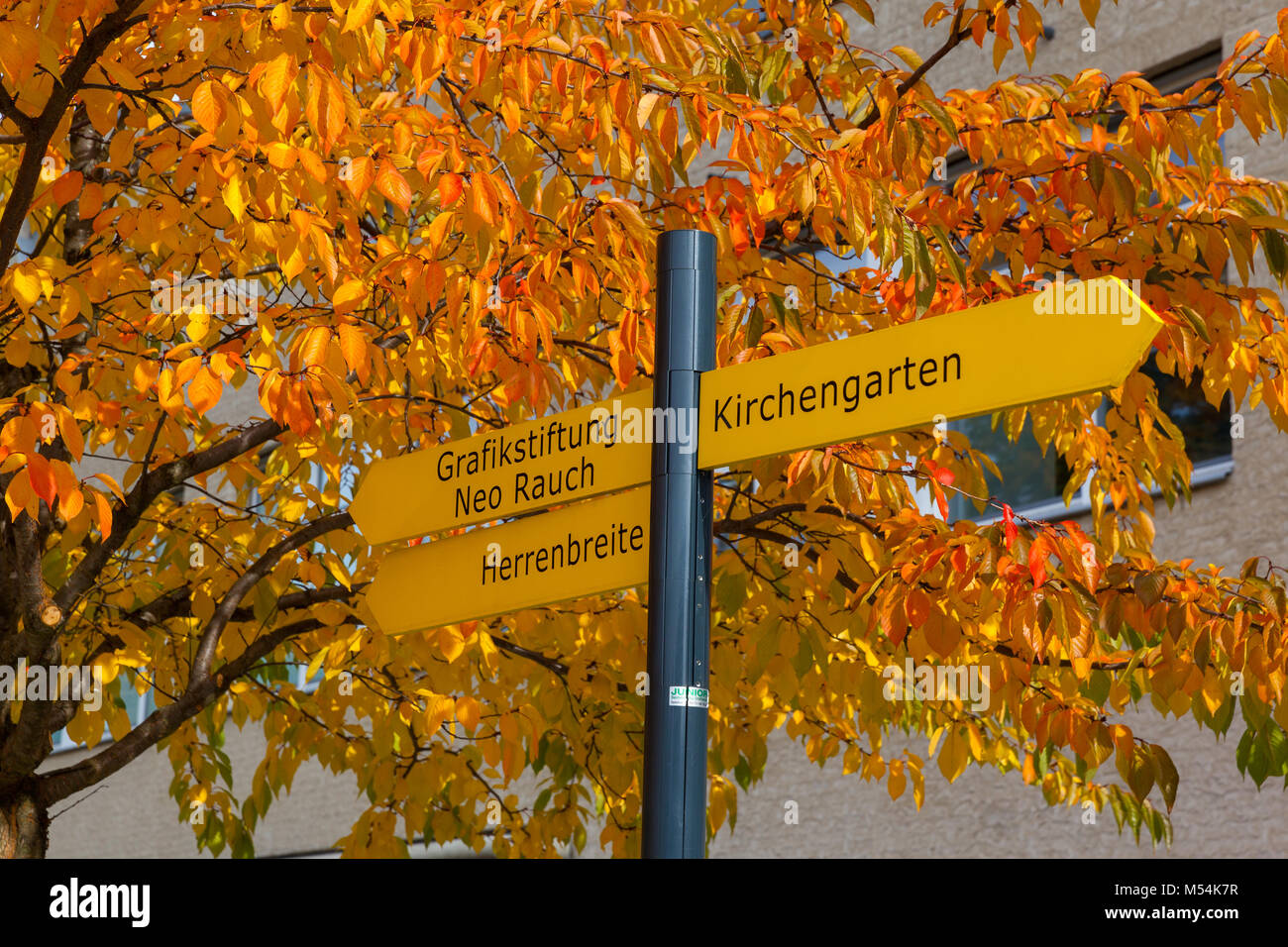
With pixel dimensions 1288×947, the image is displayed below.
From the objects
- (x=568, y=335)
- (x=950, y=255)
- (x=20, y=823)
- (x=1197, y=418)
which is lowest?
(x=20, y=823)

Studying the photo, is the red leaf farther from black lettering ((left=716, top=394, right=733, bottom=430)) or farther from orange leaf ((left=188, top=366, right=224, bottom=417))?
orange leaf ((left=188, top=366, right=224, bottom=417))

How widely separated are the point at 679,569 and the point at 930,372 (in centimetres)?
53

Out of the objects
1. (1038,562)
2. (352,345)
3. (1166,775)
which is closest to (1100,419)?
(1166,775)

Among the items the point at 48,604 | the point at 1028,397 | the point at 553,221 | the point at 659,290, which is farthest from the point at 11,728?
the point at 1028,397

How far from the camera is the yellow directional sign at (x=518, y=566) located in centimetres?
301

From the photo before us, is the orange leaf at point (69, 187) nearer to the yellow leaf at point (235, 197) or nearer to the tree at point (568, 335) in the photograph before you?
the tree at point (568, 335)

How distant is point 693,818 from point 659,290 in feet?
3.10

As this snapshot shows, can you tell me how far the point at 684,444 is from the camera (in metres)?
2.86

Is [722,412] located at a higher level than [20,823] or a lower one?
higher

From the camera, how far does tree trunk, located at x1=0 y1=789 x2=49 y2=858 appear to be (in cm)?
526

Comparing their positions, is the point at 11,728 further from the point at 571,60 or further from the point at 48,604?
the point at 571,60

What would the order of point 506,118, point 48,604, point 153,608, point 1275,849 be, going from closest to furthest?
point 506,118, point 48,604, point 153,608, point 1275,849

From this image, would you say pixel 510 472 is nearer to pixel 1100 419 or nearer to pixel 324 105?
pixel 324 105
